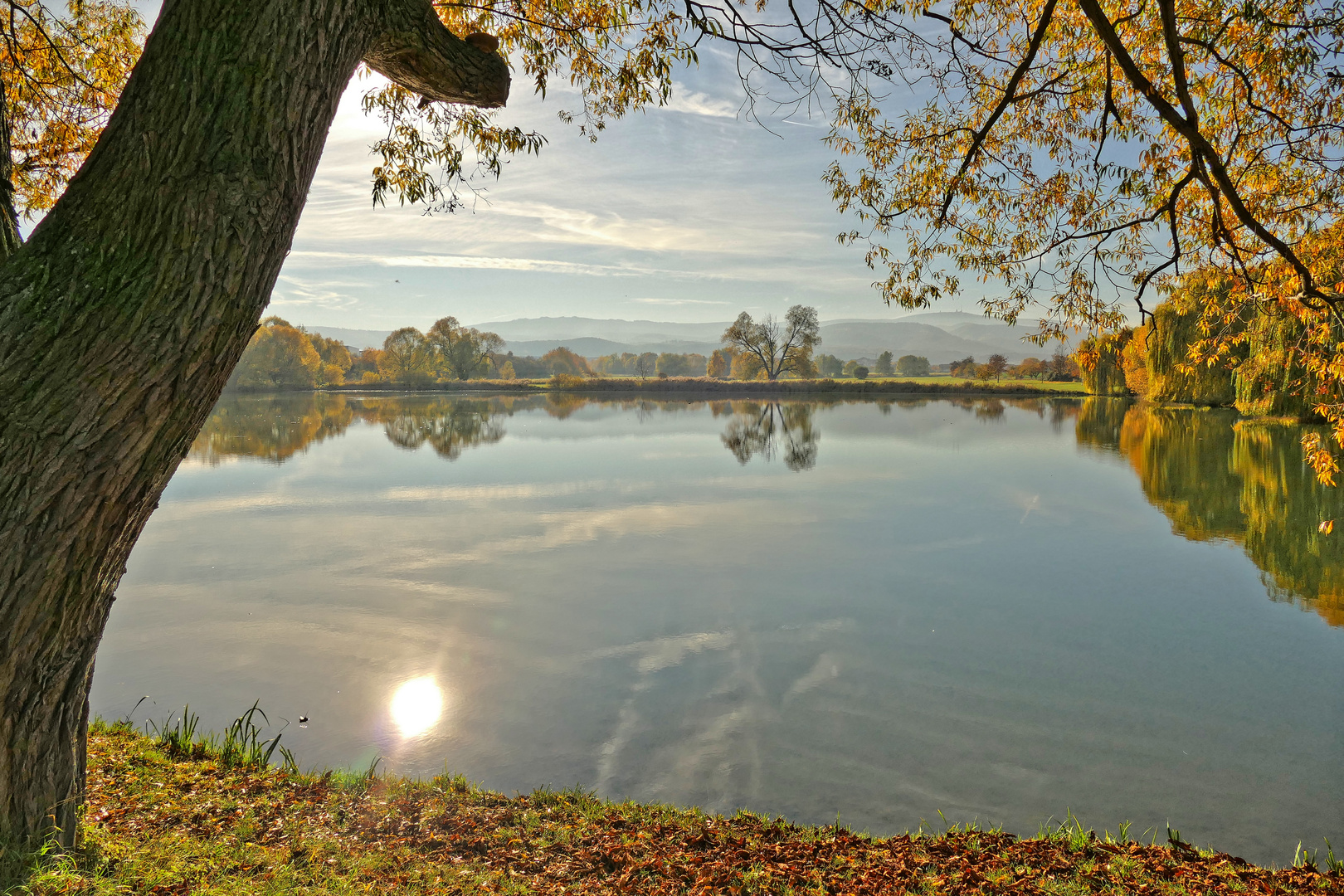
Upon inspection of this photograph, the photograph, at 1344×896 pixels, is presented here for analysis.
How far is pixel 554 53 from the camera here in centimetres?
576

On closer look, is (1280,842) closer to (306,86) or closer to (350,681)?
(306,86)

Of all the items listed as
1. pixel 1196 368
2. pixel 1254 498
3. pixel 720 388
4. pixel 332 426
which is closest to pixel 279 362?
pixel 720 388

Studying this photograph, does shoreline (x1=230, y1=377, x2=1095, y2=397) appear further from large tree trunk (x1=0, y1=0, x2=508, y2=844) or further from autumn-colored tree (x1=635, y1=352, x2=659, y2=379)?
large tree trunk (x1=0, y1=0, x2=508, y2=844)

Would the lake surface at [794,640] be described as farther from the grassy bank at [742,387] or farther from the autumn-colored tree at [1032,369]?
the autumn-colored tree at [1032,369]

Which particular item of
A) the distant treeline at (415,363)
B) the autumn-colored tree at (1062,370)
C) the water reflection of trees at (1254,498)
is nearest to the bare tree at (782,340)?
the distant treeline at (415,363)

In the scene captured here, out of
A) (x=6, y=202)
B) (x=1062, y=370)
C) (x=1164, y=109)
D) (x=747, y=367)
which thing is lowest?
(x=6, y=202)

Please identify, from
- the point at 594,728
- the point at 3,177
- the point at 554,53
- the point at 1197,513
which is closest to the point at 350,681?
the point at 594,728

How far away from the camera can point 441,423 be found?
30484 millimetres

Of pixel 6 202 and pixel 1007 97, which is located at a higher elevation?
pixel 1007 97

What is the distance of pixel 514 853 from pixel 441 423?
1142 inches

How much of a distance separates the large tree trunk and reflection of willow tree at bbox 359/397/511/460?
1751 cm

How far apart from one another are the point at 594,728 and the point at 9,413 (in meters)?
3.75

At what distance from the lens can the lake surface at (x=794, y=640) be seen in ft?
14.1

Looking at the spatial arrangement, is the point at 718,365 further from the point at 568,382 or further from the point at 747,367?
the point at 568,382
